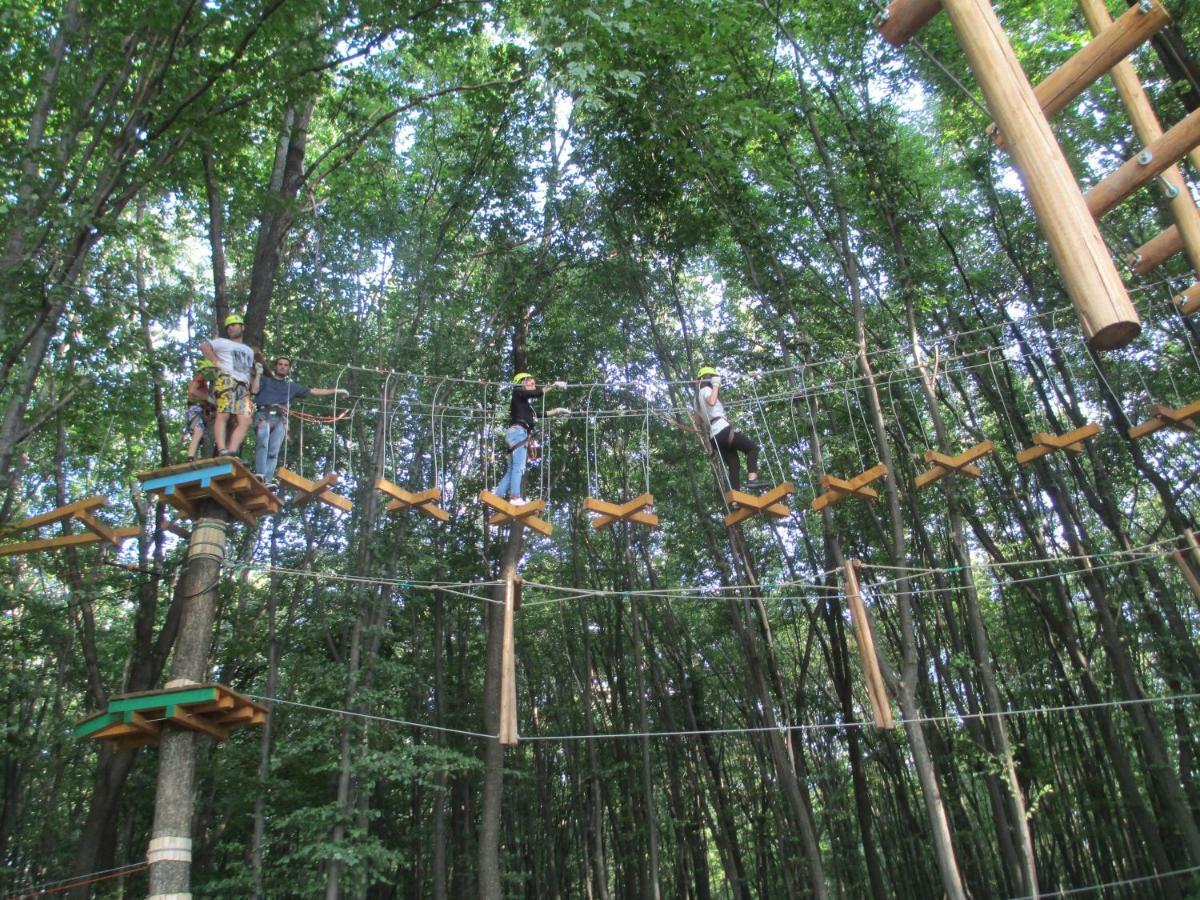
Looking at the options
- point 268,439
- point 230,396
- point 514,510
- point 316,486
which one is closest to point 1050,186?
point 514,510

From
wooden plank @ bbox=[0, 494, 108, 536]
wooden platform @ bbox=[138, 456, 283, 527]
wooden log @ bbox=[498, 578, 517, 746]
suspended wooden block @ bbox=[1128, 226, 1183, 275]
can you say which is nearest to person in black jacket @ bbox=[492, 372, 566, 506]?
wooden log @ bbox=[498, 578, 517, 746]

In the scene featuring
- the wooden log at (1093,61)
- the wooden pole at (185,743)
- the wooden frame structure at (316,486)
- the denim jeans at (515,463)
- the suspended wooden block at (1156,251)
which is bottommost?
the wooden pole at (185,743)

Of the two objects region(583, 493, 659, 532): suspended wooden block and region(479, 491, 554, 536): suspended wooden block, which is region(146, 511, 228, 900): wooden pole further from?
region(583, 493, 659, 532): suspended wooden block

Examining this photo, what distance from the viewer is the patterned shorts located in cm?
473

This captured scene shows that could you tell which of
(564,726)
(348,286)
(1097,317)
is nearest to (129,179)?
(348,286)

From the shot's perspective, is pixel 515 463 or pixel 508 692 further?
pixel 515 463

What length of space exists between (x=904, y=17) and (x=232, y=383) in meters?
3.80

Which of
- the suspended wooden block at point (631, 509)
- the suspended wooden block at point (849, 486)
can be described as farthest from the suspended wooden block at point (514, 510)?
the suspended wooden block at point (849, 486)

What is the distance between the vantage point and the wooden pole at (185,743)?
3.77 meters

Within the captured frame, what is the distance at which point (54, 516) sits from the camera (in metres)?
4.38

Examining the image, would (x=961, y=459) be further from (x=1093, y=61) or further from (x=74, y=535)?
(x=74, y=535)

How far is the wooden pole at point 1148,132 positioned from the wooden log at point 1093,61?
0.49m

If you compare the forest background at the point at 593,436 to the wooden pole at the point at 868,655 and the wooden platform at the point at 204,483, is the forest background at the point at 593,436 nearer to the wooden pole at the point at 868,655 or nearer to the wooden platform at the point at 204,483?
the wooden platform at the point at 204,483

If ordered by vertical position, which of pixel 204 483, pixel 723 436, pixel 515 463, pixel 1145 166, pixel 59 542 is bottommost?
pixel 1145 166
